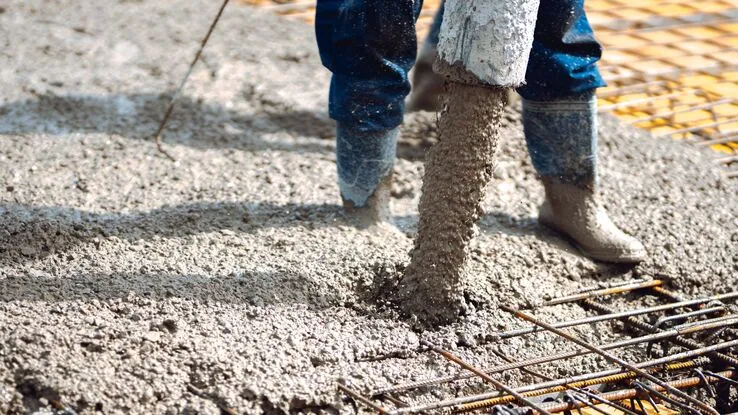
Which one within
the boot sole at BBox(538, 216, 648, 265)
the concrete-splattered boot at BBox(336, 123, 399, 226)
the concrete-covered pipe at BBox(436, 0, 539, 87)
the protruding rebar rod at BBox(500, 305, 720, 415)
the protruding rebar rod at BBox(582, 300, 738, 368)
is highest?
the concrete-covered pipe at BBox(436, 0, 539, 87)

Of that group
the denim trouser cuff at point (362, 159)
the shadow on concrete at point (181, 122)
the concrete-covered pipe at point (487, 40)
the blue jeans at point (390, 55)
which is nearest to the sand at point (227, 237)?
the shadow on concrete at point (181, 122)

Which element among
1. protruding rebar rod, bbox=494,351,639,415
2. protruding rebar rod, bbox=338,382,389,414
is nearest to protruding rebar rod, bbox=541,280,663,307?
protruding rebar rod, bbox=494,351,639,415

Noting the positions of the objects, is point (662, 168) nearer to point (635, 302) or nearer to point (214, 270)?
point (635, 302)

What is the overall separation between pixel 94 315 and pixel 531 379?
3.14ft

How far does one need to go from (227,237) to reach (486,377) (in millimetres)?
823

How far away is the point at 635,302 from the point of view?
8.54 feet

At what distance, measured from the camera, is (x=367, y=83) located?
8.10 ft

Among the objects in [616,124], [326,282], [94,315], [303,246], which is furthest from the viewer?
[616,124]

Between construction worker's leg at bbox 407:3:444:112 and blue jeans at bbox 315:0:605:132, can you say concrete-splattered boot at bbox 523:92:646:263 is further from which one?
construction worker's leg at bbox 407:3:444:112

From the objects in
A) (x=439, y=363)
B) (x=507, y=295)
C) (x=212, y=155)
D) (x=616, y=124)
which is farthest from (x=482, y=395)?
(x=616, y=124)

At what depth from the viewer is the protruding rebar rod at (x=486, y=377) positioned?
1.97 m

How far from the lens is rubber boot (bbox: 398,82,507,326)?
2.10m

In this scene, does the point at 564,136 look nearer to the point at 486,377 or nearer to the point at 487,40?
the point at 487,40

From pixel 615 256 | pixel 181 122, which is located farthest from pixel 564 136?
pixel 181 122
